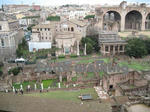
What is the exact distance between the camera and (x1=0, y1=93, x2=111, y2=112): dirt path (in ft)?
14.7

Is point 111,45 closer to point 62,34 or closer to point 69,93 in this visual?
point 62,34

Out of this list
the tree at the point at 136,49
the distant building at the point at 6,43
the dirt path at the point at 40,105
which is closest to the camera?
the dirt path at the point at 40,105

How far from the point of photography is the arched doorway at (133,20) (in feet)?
178

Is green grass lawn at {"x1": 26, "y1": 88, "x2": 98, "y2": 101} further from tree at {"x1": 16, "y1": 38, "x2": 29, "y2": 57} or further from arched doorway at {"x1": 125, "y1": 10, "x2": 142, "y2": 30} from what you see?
arched doorway at {"x1": 125, "y1": 10, "x2": 142, "y2": 30}

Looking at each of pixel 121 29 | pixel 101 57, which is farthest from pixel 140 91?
pixel 121 29

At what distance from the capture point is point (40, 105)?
4656mm

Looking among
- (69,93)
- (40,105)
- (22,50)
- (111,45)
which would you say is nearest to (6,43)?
(22,50)

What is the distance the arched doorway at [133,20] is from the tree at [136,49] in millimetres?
20559

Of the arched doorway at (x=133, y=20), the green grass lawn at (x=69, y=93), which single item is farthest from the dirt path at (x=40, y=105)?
the arched doorway at (x=133, y=20)

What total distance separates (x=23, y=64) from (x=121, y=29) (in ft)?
112

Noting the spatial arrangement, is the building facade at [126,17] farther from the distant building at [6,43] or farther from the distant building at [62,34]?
the distant building at [6,43]

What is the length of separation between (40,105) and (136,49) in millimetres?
32198

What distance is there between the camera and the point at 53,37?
41000 mm

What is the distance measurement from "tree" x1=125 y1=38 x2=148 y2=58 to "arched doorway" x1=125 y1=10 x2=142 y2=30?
67.4 feet
